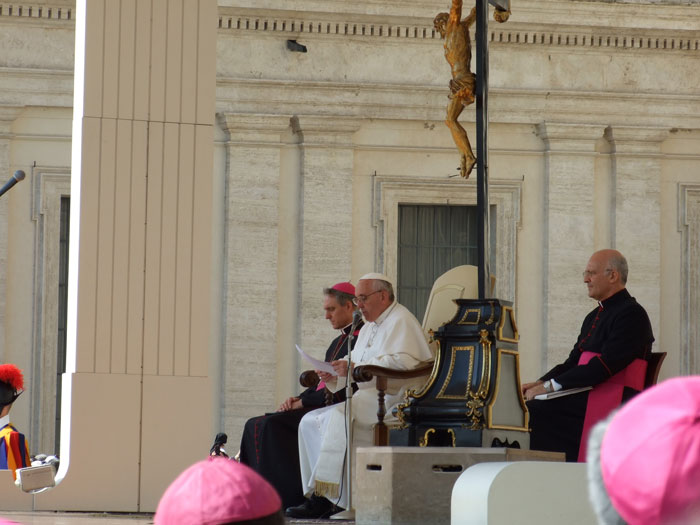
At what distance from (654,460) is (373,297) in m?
6.76

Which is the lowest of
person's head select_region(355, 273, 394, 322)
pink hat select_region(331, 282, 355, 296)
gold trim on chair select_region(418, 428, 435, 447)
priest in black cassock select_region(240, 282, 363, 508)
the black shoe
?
the black shoe

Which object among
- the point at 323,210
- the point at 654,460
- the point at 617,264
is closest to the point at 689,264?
the point at 323,210

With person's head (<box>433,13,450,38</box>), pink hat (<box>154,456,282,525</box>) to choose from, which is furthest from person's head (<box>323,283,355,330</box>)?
pink hat (<box>154,456,282,525</box>)

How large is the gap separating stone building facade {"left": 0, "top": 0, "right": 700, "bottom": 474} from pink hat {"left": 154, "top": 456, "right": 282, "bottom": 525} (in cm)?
1148

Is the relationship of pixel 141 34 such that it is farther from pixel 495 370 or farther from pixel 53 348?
→ pixel 53 348

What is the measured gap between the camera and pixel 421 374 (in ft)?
24.3

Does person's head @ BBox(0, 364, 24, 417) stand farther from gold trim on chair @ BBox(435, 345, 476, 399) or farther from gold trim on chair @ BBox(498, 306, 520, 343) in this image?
gold trim on chair @ BBox(498, 306, 520, 343)

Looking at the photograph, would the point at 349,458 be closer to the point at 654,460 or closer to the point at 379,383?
the point at 379,383

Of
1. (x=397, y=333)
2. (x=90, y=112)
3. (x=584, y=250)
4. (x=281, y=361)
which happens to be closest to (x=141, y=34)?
(x=90, y=112)

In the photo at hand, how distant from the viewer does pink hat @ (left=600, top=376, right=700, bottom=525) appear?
1.25 m

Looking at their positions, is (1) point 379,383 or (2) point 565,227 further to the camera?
(2) point 565,227

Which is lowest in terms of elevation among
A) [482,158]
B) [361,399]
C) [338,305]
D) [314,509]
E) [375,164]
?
[314,509]

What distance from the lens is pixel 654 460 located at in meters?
1.26

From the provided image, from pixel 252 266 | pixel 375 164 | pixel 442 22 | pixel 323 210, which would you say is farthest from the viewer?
pixel 375 164
